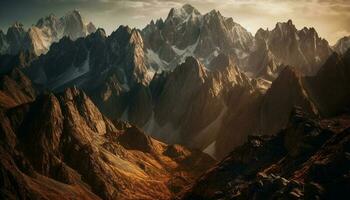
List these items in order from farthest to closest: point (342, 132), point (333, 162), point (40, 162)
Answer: point (40, 162)
point (342, 132)
point (333, 162)

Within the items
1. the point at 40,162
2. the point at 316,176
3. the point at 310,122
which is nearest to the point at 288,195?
the point at 316,176

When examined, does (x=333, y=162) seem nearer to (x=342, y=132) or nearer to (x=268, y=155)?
(x=342, y=132)

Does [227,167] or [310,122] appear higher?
[310,122]

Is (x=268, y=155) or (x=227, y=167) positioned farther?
(x=227, y=167)

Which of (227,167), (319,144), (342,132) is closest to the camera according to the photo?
(342,132)

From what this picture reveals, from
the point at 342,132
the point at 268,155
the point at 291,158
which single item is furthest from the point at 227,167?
the point at 342,132

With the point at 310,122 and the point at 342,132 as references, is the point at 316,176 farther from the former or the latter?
the point at 310,122
